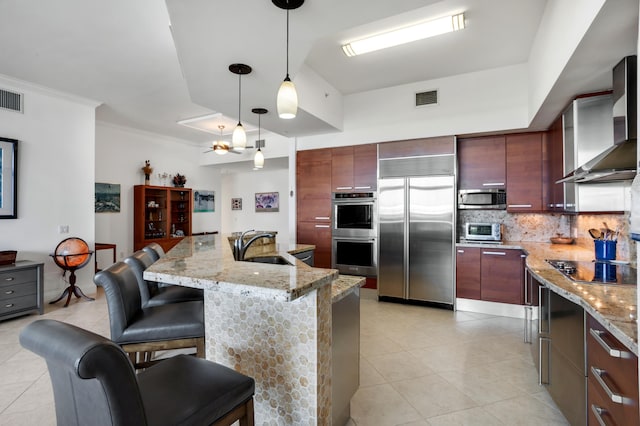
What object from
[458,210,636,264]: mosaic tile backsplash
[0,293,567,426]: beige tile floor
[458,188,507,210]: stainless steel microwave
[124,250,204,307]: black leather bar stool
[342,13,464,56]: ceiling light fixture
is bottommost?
[0,293,567,426]: beige tile floor

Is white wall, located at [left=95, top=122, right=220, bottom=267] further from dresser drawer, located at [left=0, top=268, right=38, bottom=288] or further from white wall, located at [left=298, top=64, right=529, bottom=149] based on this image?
white wall, located at [left=298, top=64, right=529, bottom=149]

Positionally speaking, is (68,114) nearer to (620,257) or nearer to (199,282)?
(199,282)

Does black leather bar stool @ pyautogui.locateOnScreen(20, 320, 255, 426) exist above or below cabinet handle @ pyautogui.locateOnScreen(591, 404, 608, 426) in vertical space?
above

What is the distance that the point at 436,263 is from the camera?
A: 431cm

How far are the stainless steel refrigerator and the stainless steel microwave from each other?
0.22 m

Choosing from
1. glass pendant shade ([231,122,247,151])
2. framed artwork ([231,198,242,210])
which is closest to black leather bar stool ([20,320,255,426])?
glass pendant shade ([231,122,247,151])

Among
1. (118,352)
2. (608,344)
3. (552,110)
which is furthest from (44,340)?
(552,110)

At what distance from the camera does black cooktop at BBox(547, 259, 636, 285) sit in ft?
6.12

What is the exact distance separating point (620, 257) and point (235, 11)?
12.1ft

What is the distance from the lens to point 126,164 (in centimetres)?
641

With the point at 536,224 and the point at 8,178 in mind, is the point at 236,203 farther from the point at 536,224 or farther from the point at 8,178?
the point at 536,224

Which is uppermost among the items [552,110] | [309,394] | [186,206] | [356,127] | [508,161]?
[356,127]

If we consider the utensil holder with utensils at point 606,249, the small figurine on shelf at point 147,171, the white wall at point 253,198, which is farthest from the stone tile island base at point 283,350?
the white wall at point 253,198

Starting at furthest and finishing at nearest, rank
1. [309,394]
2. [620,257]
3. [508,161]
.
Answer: [508,161] < [620,257] < [309,394]
